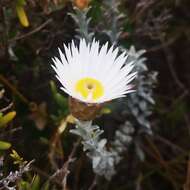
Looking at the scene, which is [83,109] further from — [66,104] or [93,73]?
[66,104]

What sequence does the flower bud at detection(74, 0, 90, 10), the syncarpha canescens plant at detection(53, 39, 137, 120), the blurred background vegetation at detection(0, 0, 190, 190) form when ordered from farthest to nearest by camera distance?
the blurred background vegetation at detection(0, 0, 190, 190) < the flower bud at detection(74, 0, 90, 10) < the syncarpha canescens plant at detection(53, 39, 137, 120)

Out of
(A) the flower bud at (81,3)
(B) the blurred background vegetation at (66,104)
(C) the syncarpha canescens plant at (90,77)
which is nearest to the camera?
(C) the syncarpha canescens plant at (90,77)

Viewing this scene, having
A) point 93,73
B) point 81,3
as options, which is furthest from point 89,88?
point 81,3

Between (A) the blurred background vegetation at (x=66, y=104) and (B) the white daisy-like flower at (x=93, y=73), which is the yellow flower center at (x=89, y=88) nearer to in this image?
(B) the white daisy-like flower at (x=93, y=73)

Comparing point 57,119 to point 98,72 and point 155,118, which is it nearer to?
point 98,72

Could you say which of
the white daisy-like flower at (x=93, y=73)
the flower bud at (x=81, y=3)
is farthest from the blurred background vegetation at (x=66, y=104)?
the white daisy-like flower at (x=93, y=73)

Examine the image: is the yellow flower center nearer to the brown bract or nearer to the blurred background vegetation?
the brown bract

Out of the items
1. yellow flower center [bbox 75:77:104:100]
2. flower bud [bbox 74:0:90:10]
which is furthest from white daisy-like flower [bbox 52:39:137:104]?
flower bud [bbox 74:0:90:10]
